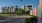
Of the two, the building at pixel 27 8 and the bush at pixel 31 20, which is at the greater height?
the building at pixel 27 8

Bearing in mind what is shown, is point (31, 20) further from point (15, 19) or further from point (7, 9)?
point (7, 9)

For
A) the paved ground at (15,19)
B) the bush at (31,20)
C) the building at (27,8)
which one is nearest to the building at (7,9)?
the paved ground at (15,19)

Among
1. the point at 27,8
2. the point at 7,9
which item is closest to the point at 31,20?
the point at 27,8

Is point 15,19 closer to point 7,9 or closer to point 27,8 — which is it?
point 7,9

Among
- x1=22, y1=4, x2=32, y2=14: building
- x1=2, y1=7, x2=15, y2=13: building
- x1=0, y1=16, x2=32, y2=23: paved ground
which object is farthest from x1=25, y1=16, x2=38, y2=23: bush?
x1=2, y1=7, x2=15, y2=13: building

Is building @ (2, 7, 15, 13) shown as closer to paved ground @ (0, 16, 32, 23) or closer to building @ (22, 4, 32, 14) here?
paved ground @ (0, 16, 32, 23)

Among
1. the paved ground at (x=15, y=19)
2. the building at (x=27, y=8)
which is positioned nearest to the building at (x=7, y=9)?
the paved ground at (x=15, y=19)

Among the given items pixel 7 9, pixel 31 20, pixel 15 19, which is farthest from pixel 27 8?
pixel 7 9

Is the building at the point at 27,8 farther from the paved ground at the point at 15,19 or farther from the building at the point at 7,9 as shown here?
the building at the point at 7,9

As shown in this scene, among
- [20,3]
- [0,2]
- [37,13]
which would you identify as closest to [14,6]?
[20,3]

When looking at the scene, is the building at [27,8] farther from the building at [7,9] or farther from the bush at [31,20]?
the building at [7,9]

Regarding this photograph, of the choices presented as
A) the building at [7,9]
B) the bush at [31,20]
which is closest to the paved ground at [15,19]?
the bush at [31,20]

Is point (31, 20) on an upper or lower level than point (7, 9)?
lower

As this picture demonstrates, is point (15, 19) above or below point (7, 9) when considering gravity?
below
